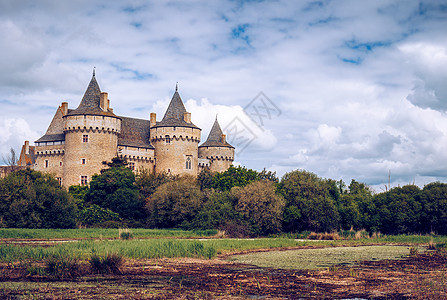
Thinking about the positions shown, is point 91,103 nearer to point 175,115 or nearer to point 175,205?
point 175,115

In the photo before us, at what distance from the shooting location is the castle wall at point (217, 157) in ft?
234

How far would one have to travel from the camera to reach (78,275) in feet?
54.9

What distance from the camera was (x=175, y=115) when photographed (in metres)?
68.8

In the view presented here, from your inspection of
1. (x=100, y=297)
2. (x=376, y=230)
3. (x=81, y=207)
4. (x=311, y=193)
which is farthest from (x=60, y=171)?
(x=100, y=297)

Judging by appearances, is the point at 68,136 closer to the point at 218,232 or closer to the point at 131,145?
the point at 131,145

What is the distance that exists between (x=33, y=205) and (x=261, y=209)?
61.8 ft

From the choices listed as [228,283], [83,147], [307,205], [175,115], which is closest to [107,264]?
[228,283]

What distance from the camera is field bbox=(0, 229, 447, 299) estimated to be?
45.5ft

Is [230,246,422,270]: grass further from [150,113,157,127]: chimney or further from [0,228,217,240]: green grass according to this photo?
[150,113,157,127]: chimney

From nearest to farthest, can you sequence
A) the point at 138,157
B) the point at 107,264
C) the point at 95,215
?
the point at 107,264
the point at 95,215
the point at 138,157

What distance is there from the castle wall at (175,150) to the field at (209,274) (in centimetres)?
3995

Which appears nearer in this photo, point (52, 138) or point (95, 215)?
point (95, 215)

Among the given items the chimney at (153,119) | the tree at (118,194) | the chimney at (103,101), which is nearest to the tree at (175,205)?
the tree at (118,194)

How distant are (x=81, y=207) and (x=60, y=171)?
14.6 metres
